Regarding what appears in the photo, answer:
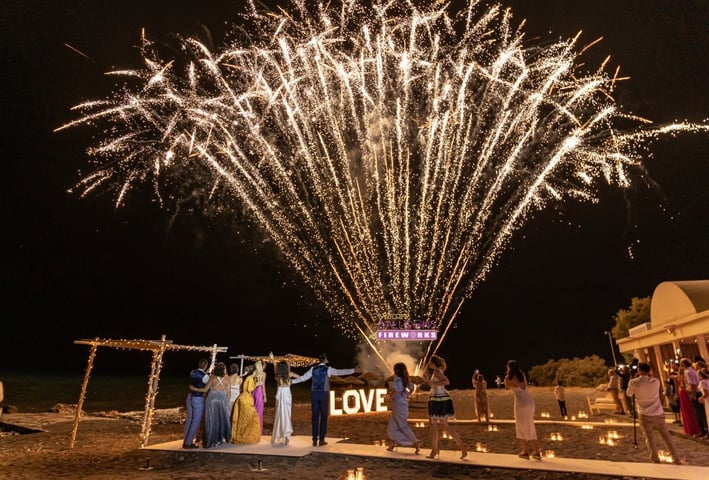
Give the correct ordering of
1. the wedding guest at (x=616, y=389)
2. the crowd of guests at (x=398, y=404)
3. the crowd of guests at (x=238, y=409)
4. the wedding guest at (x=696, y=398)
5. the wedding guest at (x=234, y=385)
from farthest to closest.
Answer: the wedding guest at (x=616, y=389) < the wedding guest at (x=234, y=385) < the wedding guest at (x=696, y=398) < the crowd of guests at (x=238, y=409) < the crowd of guests at (x=398, y=404)

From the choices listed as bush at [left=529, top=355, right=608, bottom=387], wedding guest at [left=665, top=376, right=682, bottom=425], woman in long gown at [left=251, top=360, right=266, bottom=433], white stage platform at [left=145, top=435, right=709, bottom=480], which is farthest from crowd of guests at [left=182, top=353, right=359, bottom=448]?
bush at [left=529, top=355, right=608, bottom=387]

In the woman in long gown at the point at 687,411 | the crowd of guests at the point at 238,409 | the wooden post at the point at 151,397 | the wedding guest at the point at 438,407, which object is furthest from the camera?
the woman in long gown at the point at 687,411

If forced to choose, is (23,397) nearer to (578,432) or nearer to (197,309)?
(578,432)

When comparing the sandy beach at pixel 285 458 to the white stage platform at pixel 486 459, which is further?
the sandy beach at pixel 285 458

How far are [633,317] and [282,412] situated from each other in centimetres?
3988

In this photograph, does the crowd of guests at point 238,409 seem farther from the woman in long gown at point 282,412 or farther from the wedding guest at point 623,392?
the wedding guest at point 623,392

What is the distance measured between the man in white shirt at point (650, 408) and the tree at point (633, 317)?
35935 millimetres

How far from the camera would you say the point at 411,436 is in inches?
357

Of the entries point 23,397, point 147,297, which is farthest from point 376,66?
point 147,297

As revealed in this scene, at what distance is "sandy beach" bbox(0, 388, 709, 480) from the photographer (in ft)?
25.8

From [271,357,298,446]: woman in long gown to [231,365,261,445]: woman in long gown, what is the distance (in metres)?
0.46

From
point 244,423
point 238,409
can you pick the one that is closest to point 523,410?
point 244,423

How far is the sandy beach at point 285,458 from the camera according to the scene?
7.88m

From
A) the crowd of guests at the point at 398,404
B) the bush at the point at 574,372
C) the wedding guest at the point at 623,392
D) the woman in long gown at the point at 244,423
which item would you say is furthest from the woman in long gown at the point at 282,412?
the bush at the point at 574,372
